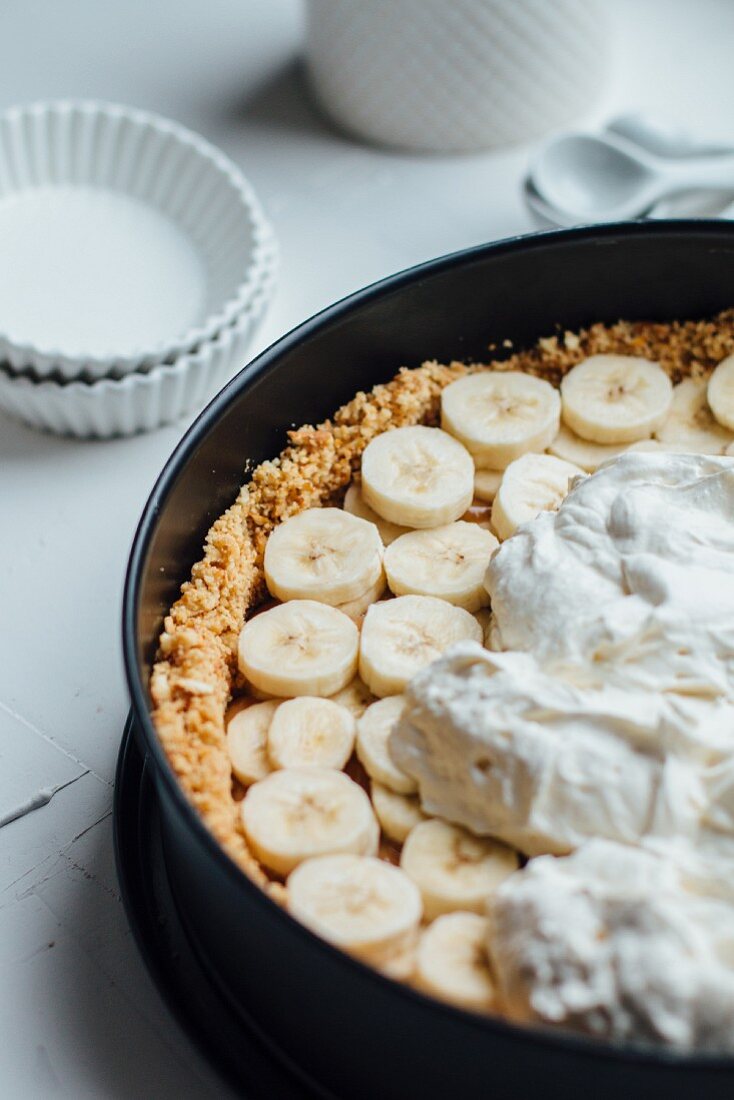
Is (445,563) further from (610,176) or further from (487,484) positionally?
(610,176)

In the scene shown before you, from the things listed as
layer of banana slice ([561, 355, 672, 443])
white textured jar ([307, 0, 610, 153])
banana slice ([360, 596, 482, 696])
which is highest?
white textured jar ([307, 0, 610, 153])

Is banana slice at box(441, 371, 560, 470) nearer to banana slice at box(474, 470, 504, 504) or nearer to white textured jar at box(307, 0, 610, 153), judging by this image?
banana slice at box(474, 470, 504, 504)

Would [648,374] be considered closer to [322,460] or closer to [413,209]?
[322,460]

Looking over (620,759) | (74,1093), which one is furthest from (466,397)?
(74,1093)

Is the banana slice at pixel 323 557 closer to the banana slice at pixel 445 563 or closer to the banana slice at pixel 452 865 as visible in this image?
the banana slice at pixel 445 563

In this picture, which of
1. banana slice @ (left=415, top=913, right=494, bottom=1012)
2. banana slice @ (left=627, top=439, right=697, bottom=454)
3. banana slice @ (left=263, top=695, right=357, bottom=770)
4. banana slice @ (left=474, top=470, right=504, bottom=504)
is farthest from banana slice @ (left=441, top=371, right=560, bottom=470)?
banana slice @ (left=415, top=913, right=494, bottom=1012)

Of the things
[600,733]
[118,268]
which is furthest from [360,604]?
[118,268]
